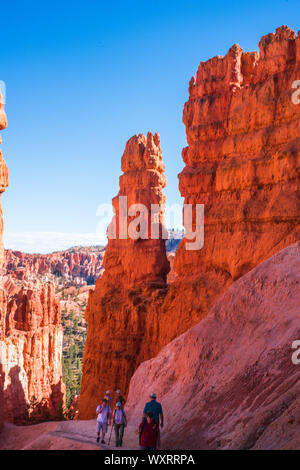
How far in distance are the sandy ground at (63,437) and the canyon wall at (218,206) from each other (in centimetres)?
872

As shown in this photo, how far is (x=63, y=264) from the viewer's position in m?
146

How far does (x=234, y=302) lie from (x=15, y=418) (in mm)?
21682

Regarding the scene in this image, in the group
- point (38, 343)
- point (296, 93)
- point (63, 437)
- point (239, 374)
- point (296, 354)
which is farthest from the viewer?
point (38, 343)

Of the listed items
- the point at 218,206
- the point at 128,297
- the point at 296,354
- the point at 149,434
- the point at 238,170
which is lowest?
the point at 149,434

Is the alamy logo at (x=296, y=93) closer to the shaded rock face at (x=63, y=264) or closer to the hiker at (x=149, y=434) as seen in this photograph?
the hiker at (x=149, y=434)

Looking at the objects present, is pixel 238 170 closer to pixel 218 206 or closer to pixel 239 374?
pixel 218 206

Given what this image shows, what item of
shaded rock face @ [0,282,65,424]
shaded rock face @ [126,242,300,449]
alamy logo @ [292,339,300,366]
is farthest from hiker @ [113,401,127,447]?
shaded rock face @ [0,282,65,424]

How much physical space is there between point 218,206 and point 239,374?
1310 centimetres

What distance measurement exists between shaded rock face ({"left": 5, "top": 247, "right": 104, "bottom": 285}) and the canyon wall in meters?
103

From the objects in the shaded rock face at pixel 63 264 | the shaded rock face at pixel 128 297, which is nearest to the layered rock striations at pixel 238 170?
the shaded rock face at pixel 128 297

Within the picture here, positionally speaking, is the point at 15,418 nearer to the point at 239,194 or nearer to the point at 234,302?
the point at 239,194

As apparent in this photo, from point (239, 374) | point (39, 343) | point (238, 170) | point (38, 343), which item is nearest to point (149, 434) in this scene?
point (239, 374)

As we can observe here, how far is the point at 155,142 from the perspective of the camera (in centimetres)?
2936
